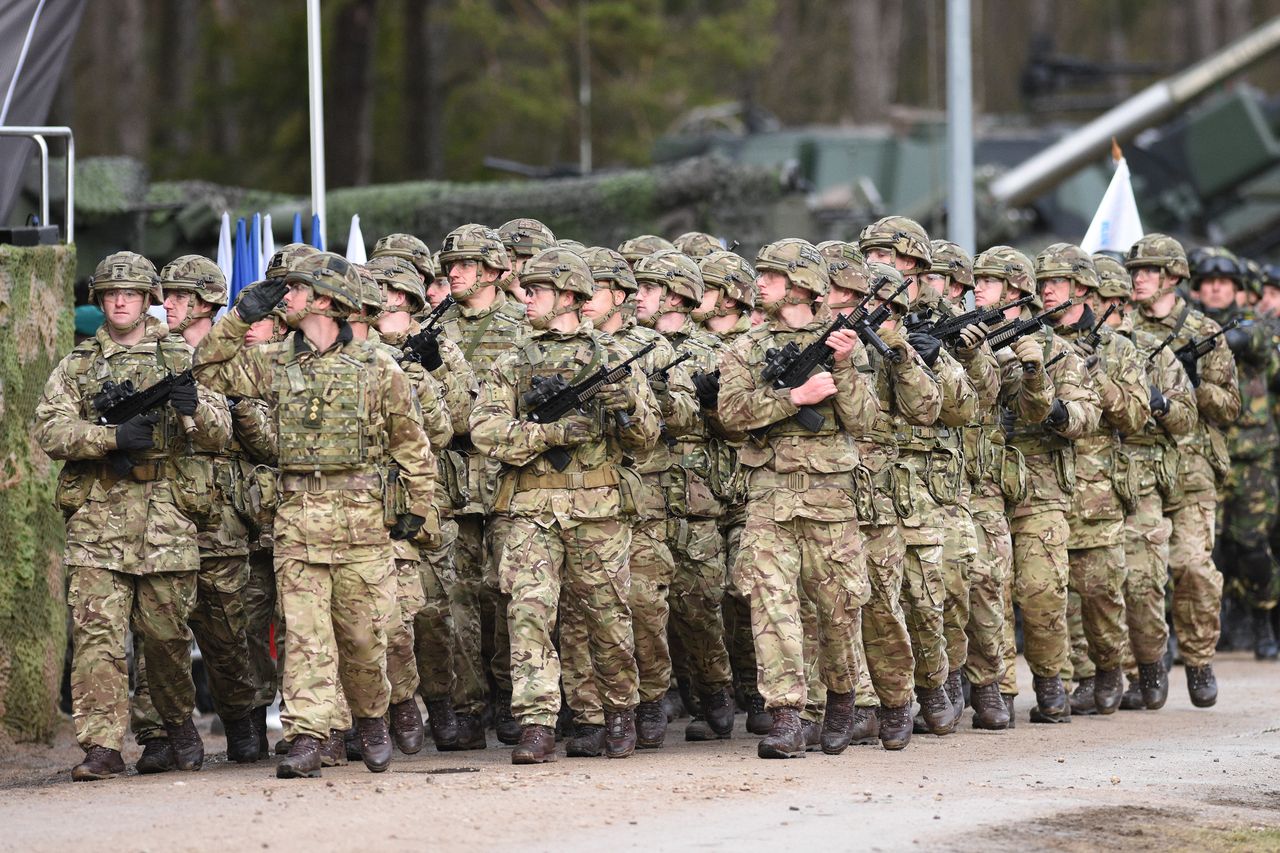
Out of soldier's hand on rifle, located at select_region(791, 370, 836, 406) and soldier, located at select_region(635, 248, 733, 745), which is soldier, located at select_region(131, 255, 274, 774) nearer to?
soldier, located at select_region(635, 248, 733, 745)

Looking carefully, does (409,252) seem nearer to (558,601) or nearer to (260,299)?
(260,299)

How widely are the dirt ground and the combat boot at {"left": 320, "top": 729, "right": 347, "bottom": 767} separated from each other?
11 cm

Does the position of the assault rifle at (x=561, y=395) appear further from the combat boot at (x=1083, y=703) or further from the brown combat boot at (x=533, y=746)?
the combat boot at (x=1083, y=703)

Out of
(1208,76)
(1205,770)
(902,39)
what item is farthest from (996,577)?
(902,39)

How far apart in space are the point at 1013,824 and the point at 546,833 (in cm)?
160

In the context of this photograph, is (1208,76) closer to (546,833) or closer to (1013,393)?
(1013,393)

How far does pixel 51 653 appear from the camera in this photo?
10266mm

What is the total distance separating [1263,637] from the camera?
44.9 ft

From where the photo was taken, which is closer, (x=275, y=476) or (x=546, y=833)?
(x=546, y=833)

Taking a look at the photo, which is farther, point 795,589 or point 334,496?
point 795,589

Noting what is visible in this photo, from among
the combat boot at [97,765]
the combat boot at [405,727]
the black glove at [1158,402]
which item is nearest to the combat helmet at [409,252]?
the combat boot at [405,727]

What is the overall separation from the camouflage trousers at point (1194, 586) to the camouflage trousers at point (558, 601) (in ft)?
11.9

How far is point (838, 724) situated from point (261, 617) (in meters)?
2.54

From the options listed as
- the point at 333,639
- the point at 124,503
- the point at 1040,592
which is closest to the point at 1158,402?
the point at 1040,592
